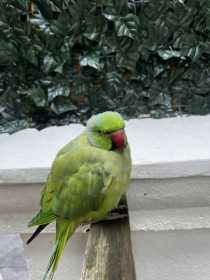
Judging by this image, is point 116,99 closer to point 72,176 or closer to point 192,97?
point 192,97

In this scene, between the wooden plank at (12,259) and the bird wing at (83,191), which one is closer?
the bird wing at (83,191)

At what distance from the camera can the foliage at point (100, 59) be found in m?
1.56

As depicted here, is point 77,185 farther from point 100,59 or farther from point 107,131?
point 100,59

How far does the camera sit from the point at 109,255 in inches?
38.2

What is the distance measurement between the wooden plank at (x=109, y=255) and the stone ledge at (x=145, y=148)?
410mm

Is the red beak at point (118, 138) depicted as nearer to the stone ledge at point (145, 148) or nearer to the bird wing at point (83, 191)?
the bird wing at point (83, 191)

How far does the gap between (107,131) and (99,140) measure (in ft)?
0.14

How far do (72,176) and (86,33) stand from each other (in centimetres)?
56

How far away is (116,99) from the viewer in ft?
5.36

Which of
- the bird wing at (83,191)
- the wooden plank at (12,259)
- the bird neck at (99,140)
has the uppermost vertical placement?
the bird neck at (99,140)

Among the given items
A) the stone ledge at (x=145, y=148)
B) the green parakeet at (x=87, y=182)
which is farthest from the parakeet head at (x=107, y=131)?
the stone ledge at (x=145, y=148)

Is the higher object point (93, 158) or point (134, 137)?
point (93, 158)

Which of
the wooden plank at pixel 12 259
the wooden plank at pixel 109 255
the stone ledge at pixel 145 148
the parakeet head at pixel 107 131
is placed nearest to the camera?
the wooden plank at pixel 109 255

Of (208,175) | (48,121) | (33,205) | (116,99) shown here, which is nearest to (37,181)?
(33,205)
